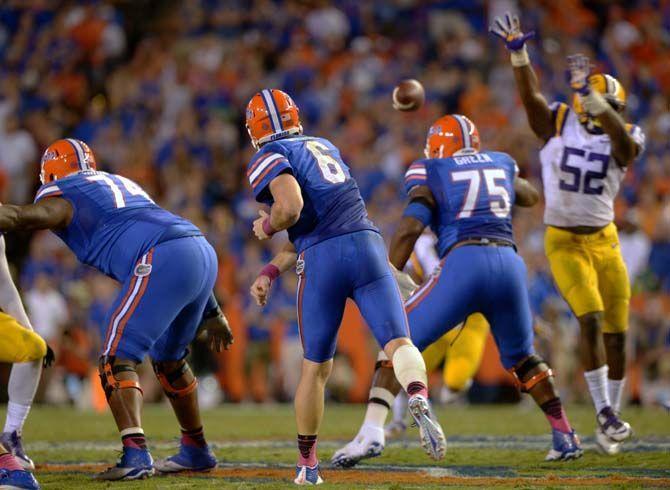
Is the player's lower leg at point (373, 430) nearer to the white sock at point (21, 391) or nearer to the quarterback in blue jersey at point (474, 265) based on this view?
the quarterback in blue jersey at point (474, 265)

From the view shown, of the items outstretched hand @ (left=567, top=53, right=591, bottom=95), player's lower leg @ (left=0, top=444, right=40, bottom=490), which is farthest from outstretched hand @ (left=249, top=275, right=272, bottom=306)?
outstretched hand @ (left=567, top=53, right=591, bottom=95)

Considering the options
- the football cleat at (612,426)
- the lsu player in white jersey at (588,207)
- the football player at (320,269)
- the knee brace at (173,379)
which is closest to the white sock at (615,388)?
the lsu player in white jersey at (588,207)

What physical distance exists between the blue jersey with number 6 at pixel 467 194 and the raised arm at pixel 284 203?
1.29 metres

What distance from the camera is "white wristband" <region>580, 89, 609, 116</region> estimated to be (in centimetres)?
639

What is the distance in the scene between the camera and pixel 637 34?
15289 millimetres

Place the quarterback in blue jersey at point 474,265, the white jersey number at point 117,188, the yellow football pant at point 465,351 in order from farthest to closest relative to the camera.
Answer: the yellow football pant at point 465,351 → the quarterback in blue jersey at point 474,265 → the white jersey number at point 117,188

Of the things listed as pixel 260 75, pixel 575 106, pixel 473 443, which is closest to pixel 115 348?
pixel 473 443

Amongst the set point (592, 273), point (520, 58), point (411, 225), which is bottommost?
point (592, 273)

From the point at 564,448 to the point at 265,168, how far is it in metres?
2.42

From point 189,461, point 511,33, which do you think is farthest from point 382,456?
point 511,33

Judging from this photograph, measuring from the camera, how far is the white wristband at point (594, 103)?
6.39 meters

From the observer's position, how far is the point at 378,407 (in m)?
5.89

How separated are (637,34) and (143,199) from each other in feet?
36.7

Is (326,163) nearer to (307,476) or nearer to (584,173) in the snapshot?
(307,476)
